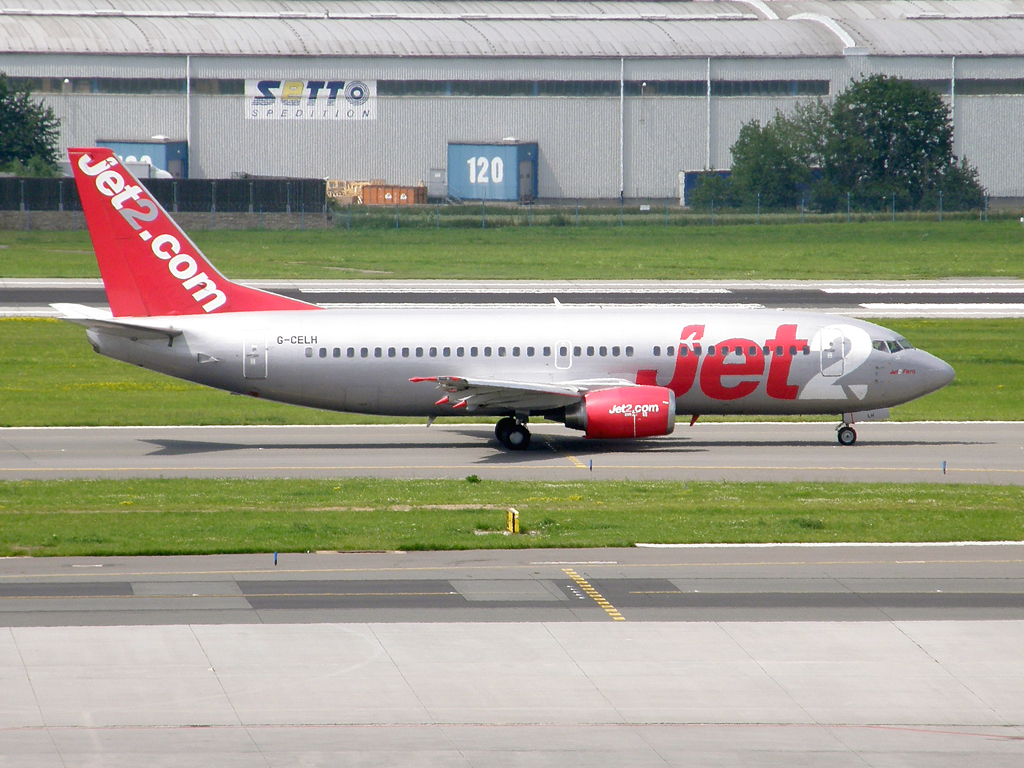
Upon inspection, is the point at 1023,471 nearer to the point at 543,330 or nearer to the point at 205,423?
the point at 543,330

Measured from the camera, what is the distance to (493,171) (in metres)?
114

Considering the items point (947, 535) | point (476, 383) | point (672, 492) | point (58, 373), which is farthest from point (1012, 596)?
point (58, 373)

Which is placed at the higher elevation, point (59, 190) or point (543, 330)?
point (59, 190)

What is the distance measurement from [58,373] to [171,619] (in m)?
31.1

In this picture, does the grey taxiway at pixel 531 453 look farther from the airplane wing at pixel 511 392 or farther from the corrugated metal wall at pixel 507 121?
the corrugated metal wall at pixel 507 121

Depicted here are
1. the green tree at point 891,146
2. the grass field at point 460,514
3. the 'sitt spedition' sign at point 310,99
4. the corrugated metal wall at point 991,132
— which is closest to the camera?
the grass field at point 460,514

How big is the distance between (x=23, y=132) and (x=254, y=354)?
263 ft

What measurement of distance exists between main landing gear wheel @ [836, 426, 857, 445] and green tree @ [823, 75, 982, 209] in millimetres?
76941

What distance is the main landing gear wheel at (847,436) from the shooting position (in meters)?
38.0

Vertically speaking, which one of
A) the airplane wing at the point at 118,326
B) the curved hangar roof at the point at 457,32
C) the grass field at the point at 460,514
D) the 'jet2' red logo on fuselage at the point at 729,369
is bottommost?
the grass field at the point at 460,514

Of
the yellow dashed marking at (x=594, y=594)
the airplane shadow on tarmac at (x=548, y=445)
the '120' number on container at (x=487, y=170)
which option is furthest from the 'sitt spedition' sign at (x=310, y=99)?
the yellow dashed marking at (x=594, y=594)

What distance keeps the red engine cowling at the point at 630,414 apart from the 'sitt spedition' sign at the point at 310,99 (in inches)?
3264

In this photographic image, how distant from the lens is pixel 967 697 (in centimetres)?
1702

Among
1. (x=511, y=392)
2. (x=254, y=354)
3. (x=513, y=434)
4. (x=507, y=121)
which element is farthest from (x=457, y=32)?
(x=511, y=392)
